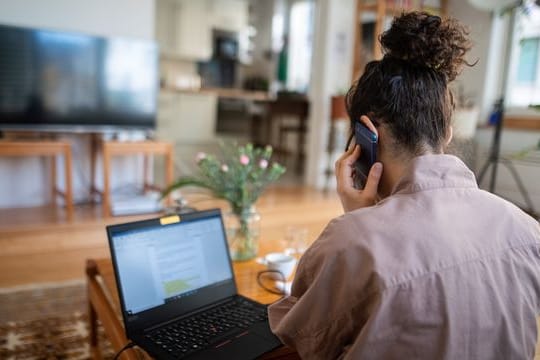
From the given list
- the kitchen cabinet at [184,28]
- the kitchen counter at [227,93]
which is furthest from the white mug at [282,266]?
the kitchen cabinet at [184,28]

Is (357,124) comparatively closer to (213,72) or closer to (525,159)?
(525,159)

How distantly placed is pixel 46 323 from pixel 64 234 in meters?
1.04

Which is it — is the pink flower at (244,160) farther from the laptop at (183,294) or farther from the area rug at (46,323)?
the area rug at (46,323)

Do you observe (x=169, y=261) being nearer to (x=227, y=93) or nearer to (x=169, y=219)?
(x=169, y=219)

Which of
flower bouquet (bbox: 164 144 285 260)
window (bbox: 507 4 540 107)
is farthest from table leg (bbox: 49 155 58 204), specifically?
window (bbox: 507 4 540 107)

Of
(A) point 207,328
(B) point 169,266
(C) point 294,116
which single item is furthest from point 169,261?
(C) point 294,116

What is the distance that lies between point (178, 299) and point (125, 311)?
13 centimetres

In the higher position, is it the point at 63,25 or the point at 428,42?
the point at 63,25

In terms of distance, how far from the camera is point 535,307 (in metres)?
0.68

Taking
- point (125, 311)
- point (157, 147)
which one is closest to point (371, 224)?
point (125, 311)

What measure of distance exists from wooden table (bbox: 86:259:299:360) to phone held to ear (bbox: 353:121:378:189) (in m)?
0.36

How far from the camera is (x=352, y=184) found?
34.7 inches

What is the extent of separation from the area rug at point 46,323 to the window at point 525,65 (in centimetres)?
374

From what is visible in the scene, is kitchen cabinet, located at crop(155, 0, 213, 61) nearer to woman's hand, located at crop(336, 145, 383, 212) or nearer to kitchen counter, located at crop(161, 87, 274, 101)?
kitchen counter, located at crop(161, 87, 274, 101)
